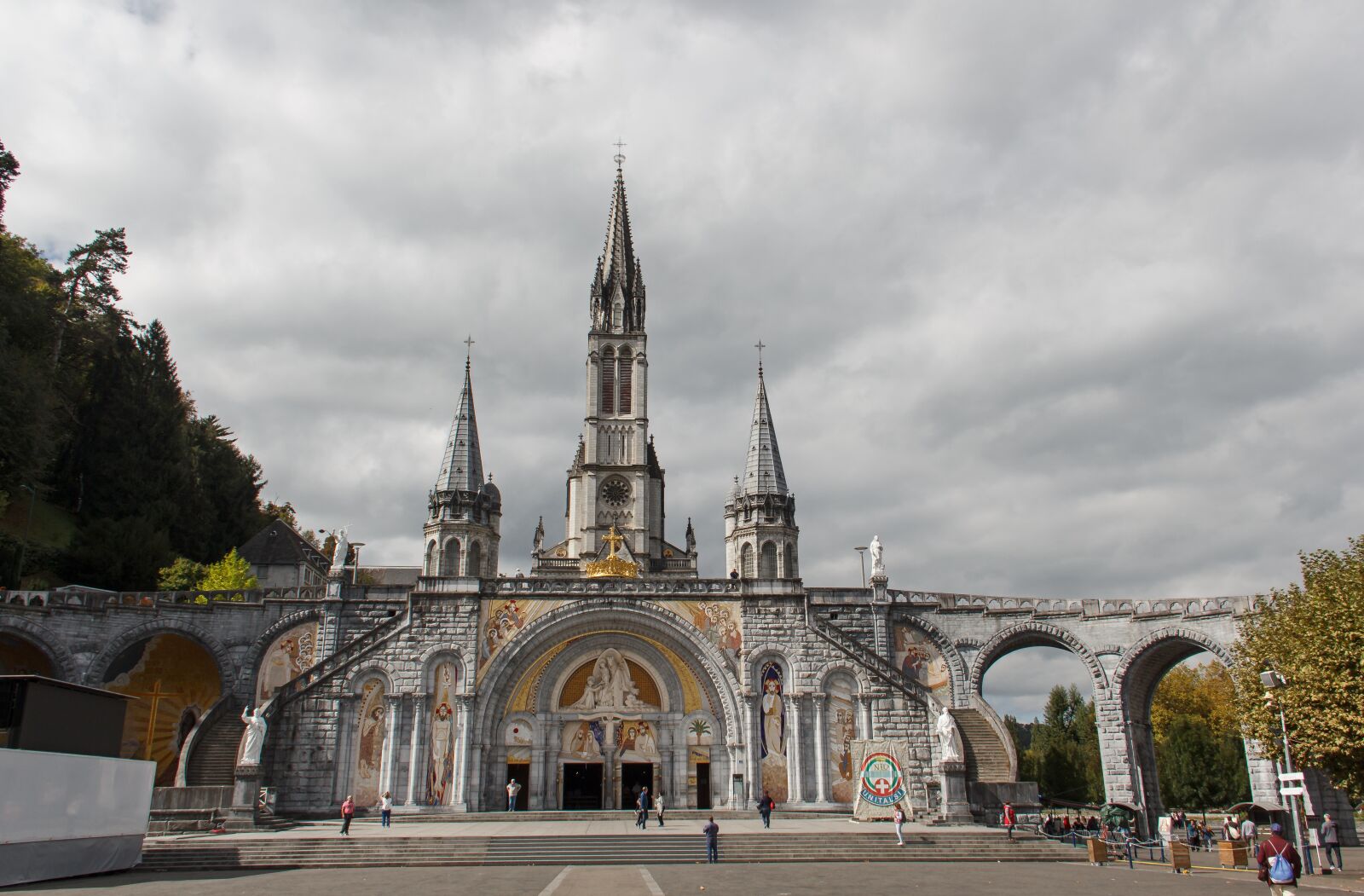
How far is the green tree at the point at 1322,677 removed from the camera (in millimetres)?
20594

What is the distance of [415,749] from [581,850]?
33.7 feet

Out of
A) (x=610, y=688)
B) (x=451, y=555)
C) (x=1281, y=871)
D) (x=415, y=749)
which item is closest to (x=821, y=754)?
(x=610, y=688)

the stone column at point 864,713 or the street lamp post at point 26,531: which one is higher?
the street lamp post at point 26,531

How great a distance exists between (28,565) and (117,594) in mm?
10066

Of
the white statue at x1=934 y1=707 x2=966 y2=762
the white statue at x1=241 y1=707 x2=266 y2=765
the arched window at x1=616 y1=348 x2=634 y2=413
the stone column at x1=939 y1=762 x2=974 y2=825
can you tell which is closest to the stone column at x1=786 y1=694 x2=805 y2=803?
the white statue at x1=934 y1=707 x2=966 y2=762

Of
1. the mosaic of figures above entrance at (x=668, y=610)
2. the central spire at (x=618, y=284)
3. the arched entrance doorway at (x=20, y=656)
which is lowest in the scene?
the arched entrance doorway at (x=20, y=656)

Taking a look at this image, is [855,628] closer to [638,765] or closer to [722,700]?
[722,700]

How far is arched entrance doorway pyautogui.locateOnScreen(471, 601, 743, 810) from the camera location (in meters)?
32.4

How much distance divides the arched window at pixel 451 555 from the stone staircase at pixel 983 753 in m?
28.2

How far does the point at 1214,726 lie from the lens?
48719 millimetres

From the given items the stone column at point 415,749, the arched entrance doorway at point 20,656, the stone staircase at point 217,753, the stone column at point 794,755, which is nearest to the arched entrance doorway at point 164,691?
the arched entrance doorway at point 20,656

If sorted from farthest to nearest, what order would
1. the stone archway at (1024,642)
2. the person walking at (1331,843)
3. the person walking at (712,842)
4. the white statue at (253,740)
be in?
the stone archway at (1024,642) < the white statue at (253,740) < the person walking at (712,842) < the person walking at (1331,843)

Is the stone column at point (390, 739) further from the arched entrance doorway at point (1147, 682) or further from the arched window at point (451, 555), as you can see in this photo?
the arched entrance doorway at point (1147, 682)

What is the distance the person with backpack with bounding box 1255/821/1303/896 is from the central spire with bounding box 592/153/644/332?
54781mm
